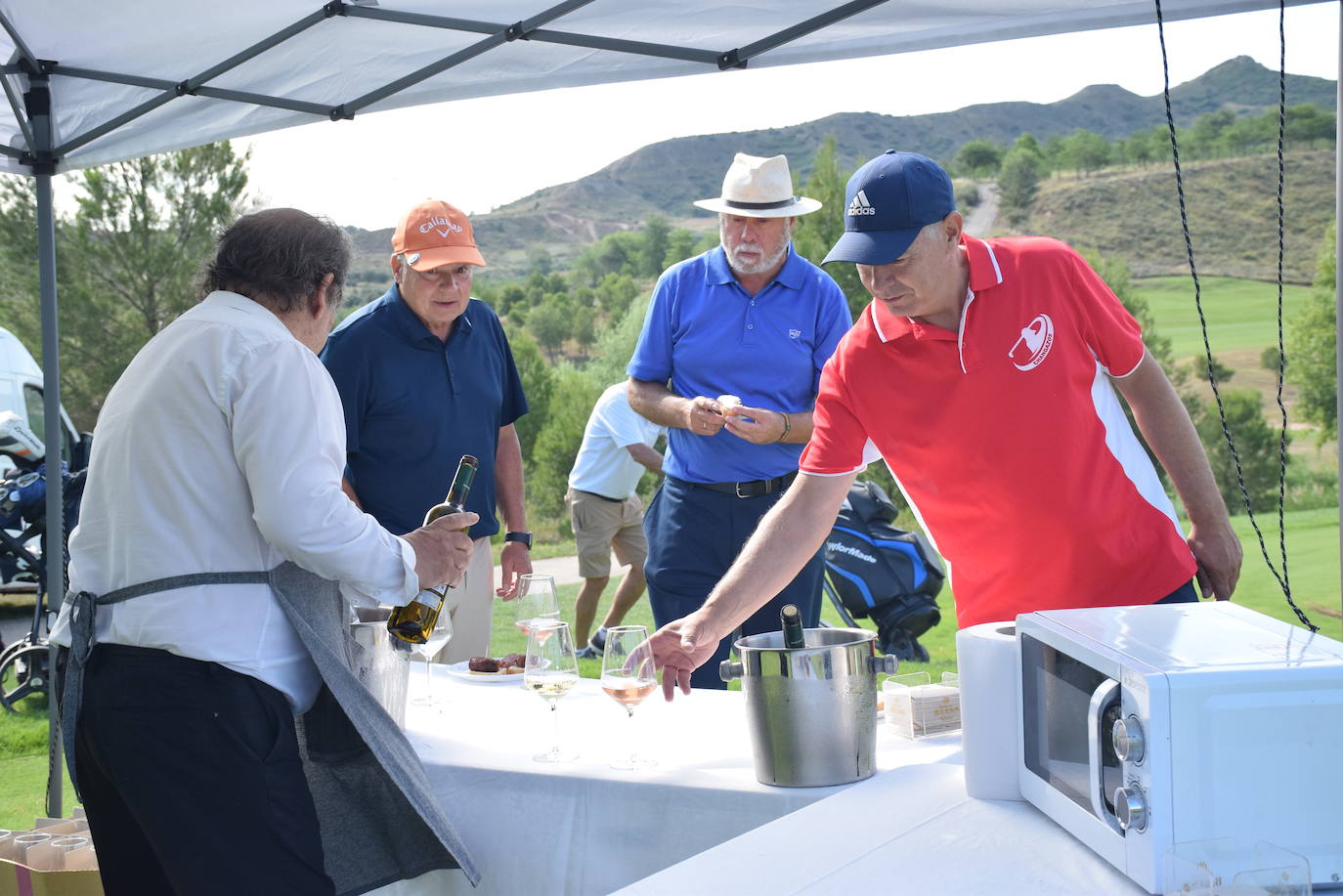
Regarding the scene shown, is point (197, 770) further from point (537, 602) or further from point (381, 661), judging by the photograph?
point (537, 602)

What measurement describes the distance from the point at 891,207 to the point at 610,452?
4.73 m

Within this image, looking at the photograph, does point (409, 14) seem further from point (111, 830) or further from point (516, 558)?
point (111, 830)

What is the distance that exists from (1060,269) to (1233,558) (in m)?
0.58

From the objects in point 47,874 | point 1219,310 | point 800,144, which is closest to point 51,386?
point 47,874

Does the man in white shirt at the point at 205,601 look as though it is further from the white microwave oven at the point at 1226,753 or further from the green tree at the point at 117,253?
the green tree at the point at 117,253

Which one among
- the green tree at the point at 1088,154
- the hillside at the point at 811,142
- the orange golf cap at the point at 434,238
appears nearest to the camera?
the orange golf cap at the point at 434,238

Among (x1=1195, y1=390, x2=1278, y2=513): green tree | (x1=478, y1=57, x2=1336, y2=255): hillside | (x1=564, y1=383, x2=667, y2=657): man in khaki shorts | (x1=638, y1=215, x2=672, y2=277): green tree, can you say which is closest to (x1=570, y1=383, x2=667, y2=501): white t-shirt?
(x1=564, y1=383, x2=667, y2=657): man in khaki shorts

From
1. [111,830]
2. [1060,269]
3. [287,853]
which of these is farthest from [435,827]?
[1060,269]

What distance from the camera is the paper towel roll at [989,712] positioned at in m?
1.54

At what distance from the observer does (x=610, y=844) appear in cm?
193

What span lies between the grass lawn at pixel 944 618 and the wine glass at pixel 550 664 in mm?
1357

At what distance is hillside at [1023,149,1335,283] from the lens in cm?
4250

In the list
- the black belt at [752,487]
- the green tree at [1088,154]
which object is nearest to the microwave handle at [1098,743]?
the black belt at [752,487]

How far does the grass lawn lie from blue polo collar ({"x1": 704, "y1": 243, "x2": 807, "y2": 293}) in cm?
113
